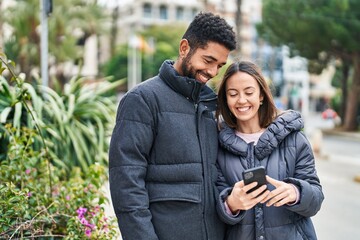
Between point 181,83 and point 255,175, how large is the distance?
18.6 inches

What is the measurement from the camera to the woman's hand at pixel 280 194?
1898 millimetres

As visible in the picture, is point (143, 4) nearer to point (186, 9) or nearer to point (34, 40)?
point (186, 9)

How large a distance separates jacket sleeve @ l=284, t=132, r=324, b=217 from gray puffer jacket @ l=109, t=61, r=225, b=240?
336 mm

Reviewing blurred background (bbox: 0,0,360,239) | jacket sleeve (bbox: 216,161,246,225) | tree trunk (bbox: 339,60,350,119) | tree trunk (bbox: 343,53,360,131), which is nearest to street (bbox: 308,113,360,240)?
blurred background (bbox: 0,0,360,239)

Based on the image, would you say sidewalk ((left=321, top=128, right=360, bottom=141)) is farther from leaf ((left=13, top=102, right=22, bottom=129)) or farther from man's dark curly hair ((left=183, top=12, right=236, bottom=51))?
man's dark curly hair ((left=183, top=12, right=236, bottom=51))

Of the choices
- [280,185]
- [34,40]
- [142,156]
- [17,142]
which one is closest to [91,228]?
[17,142]

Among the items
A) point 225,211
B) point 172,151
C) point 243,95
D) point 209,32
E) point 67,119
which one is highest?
point 209,32

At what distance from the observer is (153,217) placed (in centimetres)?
195

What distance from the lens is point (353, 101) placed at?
83.4ft

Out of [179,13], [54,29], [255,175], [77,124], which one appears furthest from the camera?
[179,13]

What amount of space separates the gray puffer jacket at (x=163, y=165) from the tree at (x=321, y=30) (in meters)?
21.7

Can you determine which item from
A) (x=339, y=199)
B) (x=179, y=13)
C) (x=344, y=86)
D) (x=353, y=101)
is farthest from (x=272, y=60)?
(x=179, y=13)

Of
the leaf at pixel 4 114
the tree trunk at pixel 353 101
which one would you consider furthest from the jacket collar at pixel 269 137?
the tree trunk at pixel 353 101

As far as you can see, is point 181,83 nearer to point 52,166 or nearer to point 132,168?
point 132,168
